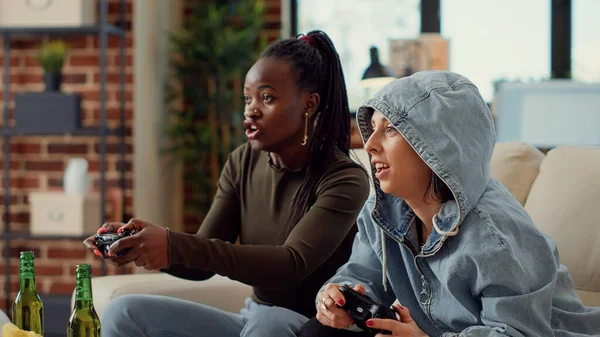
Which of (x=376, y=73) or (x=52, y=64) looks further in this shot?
(x=52, y=64)

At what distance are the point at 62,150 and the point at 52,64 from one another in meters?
0.45

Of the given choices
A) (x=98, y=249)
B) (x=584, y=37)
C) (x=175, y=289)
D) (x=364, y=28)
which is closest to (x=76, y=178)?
(x=175, y=289)

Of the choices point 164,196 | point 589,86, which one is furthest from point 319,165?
point 164,196

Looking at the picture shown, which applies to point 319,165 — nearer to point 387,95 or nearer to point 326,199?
point 326,199

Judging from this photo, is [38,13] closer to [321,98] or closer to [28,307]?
[321,98]

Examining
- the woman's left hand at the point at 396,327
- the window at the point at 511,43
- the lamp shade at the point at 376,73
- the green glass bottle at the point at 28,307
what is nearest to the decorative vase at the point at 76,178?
the lamp shade at the point at 376,73

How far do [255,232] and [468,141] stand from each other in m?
0.71

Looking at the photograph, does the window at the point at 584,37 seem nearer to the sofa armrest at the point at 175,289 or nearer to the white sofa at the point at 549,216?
the white sofa at the point at 549,216

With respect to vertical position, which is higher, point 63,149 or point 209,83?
point 209,83

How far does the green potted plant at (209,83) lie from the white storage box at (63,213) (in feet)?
1.98

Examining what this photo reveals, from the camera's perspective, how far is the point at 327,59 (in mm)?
2090

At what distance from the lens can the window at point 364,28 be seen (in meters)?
4.63

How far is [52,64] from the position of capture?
12.2 ft

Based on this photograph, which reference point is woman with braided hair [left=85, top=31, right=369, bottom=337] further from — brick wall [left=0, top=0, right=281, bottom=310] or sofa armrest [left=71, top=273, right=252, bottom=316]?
brick wall [left=0, top=0, right=281, bottom=310]
